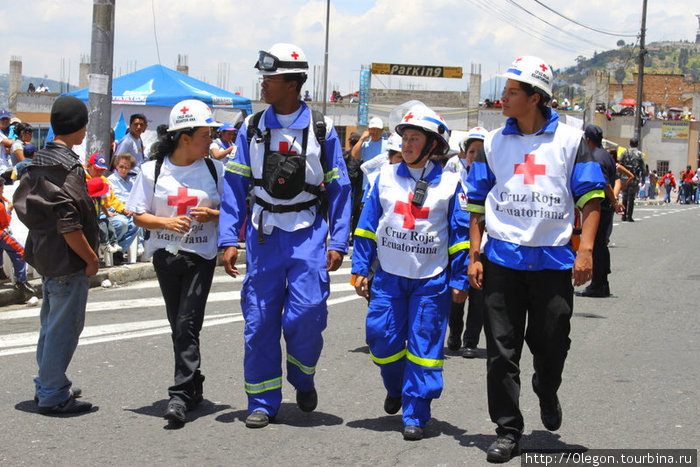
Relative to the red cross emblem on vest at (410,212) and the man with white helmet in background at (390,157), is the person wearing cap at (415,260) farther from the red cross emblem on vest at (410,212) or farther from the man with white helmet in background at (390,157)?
the man with white helmet in background at (390,157)

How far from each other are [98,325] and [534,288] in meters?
5.30

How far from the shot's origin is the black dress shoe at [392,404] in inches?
226

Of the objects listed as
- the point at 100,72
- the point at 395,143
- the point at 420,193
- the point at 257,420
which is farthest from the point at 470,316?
the point at 100,72

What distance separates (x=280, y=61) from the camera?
5582 mm

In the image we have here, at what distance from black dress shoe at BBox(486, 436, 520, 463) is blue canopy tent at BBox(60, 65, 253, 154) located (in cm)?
1371

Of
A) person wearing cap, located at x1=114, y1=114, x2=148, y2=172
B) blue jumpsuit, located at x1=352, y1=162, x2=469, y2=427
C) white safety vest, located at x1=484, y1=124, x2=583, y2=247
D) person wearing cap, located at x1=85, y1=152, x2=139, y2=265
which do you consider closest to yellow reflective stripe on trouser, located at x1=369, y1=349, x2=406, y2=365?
blue jumpsuit, located at x1=352, y1=162, x2=469, y2=427

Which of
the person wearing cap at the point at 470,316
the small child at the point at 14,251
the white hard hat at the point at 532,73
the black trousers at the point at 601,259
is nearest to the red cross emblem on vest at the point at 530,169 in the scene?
the white hard hat at the point at 532,73

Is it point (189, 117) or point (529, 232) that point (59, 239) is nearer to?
point (189, 117)

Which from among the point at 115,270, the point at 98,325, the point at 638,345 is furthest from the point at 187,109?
the point at 115,270

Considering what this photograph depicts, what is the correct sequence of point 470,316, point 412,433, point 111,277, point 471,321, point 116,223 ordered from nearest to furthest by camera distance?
point 412,433
point 471,321
point 470,316
point 111,277
point 116,223

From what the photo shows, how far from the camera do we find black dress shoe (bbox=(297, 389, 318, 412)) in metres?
5.74

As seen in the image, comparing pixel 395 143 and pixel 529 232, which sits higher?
pixel 395 143

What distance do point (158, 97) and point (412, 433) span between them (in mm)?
13904

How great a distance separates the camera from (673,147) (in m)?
72.7
